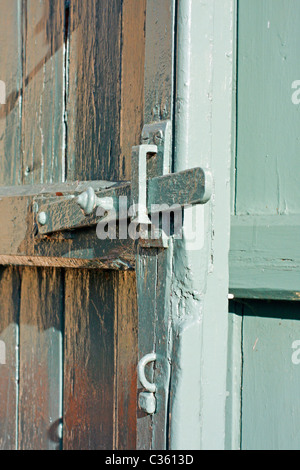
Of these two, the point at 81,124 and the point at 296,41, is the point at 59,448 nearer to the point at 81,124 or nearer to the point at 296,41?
the point at 81,124

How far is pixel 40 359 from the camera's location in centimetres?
103

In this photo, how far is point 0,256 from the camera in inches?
40.5

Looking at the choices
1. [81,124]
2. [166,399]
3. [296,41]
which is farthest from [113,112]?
[166,399]

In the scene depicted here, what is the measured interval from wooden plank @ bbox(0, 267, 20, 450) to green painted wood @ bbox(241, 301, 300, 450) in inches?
21.2

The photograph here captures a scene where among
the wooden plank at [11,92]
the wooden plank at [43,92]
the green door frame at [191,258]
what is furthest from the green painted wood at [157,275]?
the wooden plank at [11,92]

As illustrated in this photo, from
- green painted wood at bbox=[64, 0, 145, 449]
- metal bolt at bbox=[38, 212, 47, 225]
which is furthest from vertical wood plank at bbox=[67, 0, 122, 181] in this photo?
metal bolt at bbox=[38, 212, 47, 225]

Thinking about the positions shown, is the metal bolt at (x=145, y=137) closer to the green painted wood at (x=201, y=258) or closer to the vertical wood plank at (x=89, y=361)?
the green painted wood at (x=201, y=258)

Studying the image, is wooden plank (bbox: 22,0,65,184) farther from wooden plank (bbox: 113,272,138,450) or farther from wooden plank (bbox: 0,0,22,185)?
wooden plank (bbox: 113,272,138,450)

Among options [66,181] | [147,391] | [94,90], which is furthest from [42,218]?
[147,391]

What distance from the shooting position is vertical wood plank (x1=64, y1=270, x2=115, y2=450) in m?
0.89

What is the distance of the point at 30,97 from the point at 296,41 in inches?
21.6

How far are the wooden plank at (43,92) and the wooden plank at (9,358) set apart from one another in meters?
0.27

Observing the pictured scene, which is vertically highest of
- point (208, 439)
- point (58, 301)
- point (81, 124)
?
point (81, 124)

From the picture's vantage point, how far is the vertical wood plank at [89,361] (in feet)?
2.93
